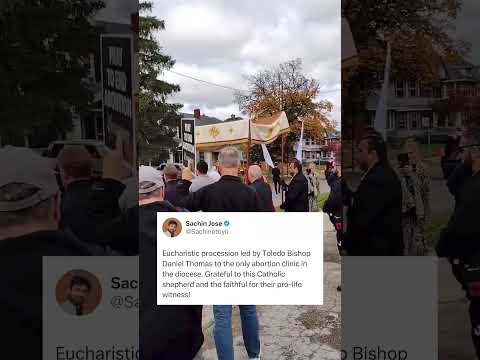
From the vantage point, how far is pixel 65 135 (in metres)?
2.71

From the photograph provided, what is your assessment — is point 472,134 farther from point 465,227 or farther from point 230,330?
point 230,330

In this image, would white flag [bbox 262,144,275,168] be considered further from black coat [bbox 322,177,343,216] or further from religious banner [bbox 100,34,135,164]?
religious banner [bbox 100,34,135,164]

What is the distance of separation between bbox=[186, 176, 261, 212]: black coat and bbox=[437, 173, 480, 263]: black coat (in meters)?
1.05

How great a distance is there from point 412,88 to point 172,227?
155 centimetres

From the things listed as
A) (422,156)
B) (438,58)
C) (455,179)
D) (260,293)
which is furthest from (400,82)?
(260,293)

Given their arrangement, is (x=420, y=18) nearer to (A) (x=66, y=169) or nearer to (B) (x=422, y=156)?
(B) (x=422, y=156)

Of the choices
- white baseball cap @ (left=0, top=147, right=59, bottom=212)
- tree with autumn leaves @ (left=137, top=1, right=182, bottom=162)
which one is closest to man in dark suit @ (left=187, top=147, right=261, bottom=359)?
tree with autumn leaves @ (left=137, top=1, right=182, bottom=162)

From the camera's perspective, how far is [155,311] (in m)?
2.78

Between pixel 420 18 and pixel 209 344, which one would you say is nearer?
pixel 420 18

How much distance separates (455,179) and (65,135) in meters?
2.15

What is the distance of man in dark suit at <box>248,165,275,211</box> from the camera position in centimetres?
274

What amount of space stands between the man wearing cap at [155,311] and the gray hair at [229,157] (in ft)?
1.23

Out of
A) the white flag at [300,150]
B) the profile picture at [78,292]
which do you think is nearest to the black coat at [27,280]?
the profile picture at [78,292]

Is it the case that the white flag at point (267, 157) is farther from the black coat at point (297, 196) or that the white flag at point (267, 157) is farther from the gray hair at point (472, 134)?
the gray hair at point (472, 134)
